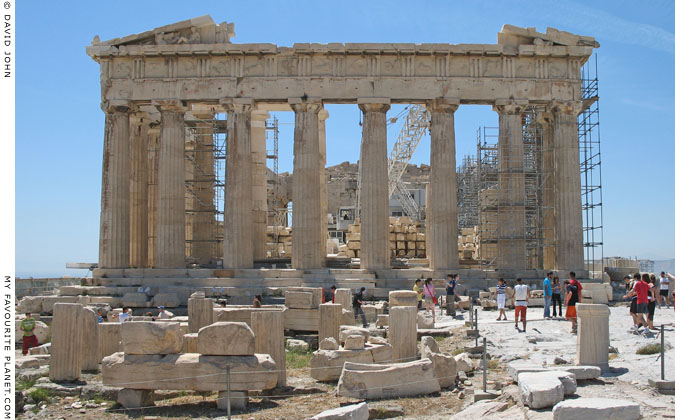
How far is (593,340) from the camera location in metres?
13.6

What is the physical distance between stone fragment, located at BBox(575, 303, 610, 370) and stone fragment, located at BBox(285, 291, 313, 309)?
8.91 m

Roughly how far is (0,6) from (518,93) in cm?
2284

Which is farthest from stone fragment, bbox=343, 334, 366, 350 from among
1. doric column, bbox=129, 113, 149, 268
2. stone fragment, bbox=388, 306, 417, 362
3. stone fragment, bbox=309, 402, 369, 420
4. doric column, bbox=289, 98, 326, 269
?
doric column, bbox=129, 113, 149, 268

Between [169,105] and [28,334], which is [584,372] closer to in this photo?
[28,334]

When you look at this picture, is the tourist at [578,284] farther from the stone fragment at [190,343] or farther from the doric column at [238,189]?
the doric column at [238,189]

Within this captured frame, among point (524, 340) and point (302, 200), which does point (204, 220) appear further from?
point (524, 340)

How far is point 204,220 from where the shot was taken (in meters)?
36.5

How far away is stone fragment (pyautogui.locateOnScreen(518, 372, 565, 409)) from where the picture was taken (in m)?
10.6

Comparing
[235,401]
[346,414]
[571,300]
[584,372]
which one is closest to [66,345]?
[235,401]

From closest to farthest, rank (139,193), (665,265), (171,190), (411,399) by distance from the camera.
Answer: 1. (411,399)
2. (171,190)
3. (139,193)
4. (665,265)

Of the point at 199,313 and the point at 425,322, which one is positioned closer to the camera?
the point at 199,313

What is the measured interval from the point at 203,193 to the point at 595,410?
30057mm

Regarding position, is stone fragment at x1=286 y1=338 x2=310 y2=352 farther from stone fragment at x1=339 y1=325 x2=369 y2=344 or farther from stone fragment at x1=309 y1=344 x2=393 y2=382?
stone fragment at x1=309 y1=344 x2=393 y2=382

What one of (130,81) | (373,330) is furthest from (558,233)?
(130,81)
